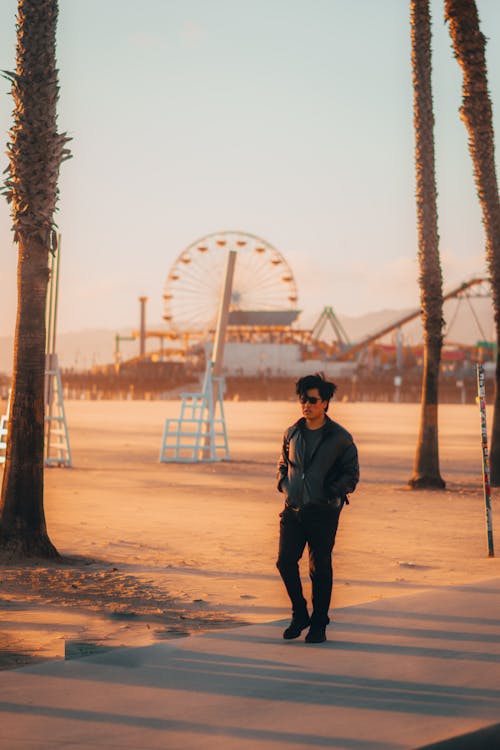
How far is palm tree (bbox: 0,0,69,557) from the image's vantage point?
1072 cm

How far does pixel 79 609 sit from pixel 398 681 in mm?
3235

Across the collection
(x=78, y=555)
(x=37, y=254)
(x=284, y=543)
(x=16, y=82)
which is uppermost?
(x=16, y=82)

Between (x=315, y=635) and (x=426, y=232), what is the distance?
1306 cm

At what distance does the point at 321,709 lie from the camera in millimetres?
5230

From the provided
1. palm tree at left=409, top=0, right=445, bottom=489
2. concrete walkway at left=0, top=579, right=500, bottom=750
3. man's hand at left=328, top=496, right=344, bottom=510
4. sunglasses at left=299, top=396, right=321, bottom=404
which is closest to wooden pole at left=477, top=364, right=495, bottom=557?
concrete walkway at left=0, top=579, right=500, bottom=750

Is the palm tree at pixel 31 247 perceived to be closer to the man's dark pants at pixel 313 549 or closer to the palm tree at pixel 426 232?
the man's dark pants at pixel 313 549

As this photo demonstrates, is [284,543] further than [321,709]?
Yes

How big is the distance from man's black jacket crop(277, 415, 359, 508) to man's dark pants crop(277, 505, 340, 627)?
0.28 feet

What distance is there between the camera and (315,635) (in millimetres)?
6621

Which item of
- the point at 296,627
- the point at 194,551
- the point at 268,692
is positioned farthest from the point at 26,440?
the point at 268,692

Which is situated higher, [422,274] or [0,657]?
[422,274]

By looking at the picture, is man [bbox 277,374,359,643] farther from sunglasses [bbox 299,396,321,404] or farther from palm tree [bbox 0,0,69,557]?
palm tree [bbox 0,0,69,557]

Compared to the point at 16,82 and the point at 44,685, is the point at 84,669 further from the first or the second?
the point at 16,82

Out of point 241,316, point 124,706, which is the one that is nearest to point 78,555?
point 124,706
